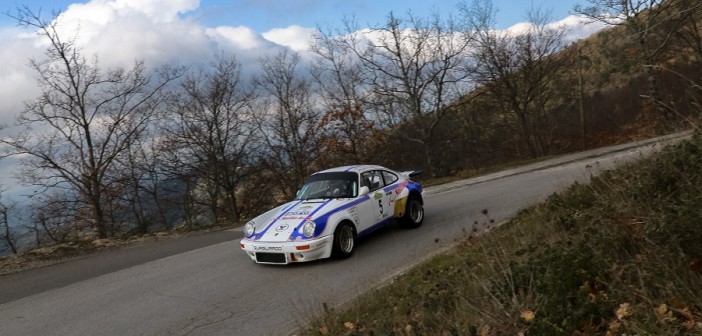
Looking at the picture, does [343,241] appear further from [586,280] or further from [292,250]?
[586,280]

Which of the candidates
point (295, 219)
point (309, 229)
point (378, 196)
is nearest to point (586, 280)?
point (309, 229)

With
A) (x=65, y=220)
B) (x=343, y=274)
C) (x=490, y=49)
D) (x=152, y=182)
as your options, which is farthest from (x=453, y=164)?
(x=343, y=274)

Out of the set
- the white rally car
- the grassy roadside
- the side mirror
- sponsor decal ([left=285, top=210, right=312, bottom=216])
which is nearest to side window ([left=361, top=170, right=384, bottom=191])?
the white rally car

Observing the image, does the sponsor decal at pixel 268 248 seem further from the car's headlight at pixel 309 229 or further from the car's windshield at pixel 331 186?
the car's windshield at pixel 331 186

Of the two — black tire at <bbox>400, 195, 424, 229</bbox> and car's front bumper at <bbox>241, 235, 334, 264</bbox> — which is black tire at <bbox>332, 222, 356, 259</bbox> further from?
black tire at <bbox>400, 195, 424, 229</bbox>

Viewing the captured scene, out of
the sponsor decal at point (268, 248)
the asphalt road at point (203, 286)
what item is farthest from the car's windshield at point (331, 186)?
the sponsor decal at point (268, 248)

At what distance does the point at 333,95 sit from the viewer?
31.9 m

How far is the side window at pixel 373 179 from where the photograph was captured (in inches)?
384

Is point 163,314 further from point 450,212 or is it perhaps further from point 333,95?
point 333,95

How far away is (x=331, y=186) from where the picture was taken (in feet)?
31.5

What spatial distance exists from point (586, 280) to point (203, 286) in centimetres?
571

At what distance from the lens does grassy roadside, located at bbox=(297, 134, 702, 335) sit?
375cm

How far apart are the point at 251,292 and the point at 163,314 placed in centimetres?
122

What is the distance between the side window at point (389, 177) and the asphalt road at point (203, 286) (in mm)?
1058
